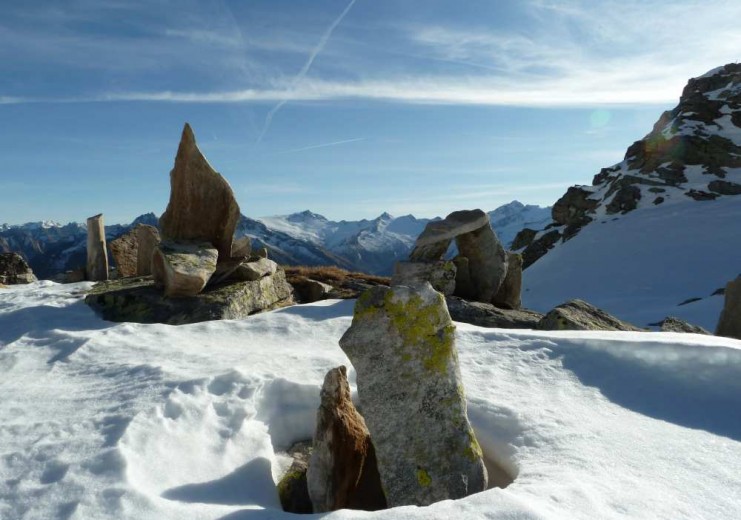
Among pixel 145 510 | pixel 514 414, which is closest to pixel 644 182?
pixel 514 414

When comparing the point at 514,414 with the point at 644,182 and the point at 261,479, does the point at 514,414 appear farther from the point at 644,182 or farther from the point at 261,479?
the point at 644,182

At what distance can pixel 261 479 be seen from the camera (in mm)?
5270

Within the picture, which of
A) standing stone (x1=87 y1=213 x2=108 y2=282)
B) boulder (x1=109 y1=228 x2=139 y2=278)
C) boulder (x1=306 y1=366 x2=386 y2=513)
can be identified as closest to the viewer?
boulder (x1=306 y1=366 x2=386 y2=513)

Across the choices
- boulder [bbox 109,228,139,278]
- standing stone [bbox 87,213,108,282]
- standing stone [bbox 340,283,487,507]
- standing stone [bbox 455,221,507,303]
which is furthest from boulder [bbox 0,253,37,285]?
standing stone [bbox 340,283,487,507]

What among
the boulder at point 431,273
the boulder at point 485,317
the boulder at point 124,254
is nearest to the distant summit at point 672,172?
the boulder at point 431,273

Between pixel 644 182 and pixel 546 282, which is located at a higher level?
pixel 644 182

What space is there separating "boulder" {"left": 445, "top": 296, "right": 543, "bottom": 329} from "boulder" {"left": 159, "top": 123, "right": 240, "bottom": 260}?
6.49m

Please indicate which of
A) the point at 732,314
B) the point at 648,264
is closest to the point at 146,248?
the point at 732,314

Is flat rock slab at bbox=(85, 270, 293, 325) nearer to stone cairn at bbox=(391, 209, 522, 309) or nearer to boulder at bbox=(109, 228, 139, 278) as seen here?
stone cairn at bbox=(391, 209, 522, 309)

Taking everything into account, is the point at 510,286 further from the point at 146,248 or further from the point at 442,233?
the point at 146,248

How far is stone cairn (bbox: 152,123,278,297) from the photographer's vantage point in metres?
13.1

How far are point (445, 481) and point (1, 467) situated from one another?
424 cm

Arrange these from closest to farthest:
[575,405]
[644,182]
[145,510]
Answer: [145,510] < [575,405] < [644,182]

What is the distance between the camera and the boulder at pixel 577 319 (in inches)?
476
